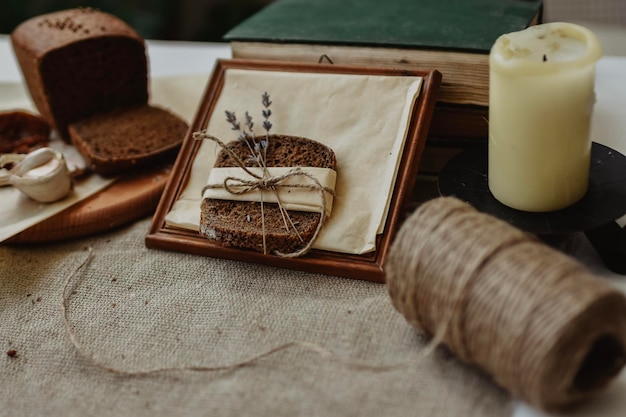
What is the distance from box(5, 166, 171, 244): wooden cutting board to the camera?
1095 millimetres

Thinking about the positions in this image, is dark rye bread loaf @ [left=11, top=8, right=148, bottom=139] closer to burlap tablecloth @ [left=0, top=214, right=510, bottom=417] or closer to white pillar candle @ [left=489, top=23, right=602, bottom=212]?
burlap tablecloth @ [left=0, top=214, right=510, bottom=417]

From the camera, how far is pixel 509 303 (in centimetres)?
66

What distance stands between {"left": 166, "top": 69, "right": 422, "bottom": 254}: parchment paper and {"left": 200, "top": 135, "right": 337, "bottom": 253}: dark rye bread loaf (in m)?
0.03

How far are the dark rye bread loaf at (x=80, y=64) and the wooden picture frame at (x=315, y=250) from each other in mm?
247

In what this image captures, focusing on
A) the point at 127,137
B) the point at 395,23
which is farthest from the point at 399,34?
the point at 127,137

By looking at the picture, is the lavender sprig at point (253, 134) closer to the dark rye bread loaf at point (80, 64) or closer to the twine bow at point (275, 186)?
the twine bow at point (275, 186)

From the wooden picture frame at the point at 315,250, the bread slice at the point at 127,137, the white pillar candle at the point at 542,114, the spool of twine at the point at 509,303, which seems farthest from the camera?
the bread slice at the point at 127,137

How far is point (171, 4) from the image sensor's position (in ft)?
8.41

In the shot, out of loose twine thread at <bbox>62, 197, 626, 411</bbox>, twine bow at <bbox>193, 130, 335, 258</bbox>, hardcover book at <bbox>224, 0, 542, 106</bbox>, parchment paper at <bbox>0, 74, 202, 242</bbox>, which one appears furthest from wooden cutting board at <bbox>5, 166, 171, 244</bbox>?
loose twine thread at <bbox>62, 197, 626, 411</bbox>

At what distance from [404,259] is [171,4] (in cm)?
209

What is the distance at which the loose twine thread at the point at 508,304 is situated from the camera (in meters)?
0.63

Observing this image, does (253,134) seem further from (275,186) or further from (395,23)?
(395,23)

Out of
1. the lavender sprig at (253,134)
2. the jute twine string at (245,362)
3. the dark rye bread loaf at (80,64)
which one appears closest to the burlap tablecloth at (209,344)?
the jute twine string at (245,362)

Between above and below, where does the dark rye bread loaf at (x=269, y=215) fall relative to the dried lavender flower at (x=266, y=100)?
below
